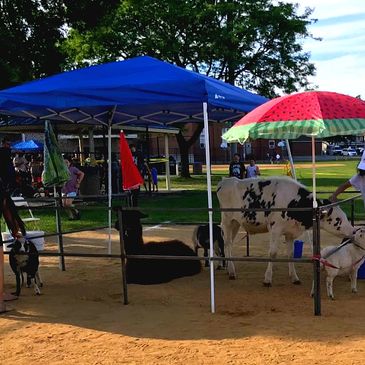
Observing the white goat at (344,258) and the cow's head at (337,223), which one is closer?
the white goat at (344,258)

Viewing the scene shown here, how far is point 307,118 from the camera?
5609 millimetres

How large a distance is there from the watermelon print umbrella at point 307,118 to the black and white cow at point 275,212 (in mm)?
1497

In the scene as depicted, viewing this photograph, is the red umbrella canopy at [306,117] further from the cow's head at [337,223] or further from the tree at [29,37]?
the tree at [29,37]

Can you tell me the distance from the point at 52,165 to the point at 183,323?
398cm

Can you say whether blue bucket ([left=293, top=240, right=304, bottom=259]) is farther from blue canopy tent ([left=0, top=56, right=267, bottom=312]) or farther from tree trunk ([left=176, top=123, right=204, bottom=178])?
tree trunk ([left=176, top=123, right=204, bottom=178])

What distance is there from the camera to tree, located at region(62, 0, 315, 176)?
101 feet

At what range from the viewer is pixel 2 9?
20859mm

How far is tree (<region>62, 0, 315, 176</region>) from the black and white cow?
2357 centimetres

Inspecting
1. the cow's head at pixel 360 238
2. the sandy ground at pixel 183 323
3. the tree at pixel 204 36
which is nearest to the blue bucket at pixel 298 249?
the sandy ground at pixel 183 323

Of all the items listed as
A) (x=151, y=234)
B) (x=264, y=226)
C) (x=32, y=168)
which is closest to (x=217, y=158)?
(x=32, y=168)

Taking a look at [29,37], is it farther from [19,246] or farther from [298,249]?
[298,249]

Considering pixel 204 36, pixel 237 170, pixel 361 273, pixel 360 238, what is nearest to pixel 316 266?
pixel 360 238

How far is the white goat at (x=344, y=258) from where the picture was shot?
21.7 ft

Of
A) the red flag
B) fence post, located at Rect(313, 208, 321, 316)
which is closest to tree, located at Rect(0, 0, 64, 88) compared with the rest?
the red flag
